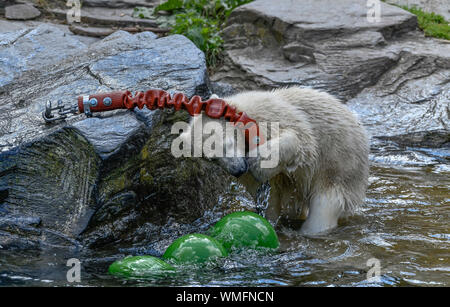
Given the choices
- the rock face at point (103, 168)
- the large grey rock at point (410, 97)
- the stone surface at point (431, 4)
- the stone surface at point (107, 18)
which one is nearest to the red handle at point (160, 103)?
the rock face at point (103, 168)

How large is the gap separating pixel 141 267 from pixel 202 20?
6.66 meters

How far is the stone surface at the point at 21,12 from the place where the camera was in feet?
34.2

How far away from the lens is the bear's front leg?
5.06 metres

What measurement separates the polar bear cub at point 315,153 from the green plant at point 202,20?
4530 mm

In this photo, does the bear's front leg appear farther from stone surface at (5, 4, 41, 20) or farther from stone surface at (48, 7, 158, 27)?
stone surface at (5, 4, 41, 20)

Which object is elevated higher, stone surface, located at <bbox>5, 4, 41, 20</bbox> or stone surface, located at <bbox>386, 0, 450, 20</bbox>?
stone surface, located at <bbox>386, 0, 450, 20</bbox>

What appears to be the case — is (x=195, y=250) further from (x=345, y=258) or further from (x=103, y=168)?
(x=345, y=258)

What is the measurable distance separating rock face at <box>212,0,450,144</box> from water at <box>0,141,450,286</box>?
2354 millimetres

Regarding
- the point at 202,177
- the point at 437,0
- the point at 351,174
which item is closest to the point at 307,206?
the point at 351,174

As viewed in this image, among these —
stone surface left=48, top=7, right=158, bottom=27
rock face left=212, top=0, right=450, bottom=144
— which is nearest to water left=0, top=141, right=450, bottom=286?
rock face left=212, top=0, right=450, bottom=144

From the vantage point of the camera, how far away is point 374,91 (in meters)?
8.59

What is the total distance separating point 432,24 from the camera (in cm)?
1006

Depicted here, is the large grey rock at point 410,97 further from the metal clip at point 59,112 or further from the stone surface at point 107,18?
the metal clip at point 59,112
